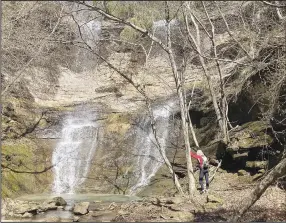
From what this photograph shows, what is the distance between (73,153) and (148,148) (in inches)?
139

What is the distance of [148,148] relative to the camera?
19.2 metres

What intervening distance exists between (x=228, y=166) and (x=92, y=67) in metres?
17.6

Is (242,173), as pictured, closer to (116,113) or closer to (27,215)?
(27,215)

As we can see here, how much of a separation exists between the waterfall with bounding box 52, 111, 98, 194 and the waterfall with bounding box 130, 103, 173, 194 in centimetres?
223

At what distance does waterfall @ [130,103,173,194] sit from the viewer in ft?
56.6

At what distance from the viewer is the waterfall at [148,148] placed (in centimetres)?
1725

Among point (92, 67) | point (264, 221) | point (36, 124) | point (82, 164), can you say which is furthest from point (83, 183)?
point (92, 67)

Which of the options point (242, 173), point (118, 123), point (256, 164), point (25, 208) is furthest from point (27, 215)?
point (118, 123)

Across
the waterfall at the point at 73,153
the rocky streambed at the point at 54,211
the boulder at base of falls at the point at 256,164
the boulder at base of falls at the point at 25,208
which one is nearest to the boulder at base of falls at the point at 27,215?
the rocky streambed at the point at 54,211

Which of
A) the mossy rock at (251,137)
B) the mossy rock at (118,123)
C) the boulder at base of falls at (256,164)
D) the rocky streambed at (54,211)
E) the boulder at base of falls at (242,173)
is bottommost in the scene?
the rocky streambed at (54,211)

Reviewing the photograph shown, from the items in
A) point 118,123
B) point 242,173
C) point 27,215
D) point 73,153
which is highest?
point 118,123

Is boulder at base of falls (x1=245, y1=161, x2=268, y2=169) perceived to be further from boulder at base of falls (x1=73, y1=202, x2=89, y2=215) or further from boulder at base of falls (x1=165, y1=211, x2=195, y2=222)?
boulder at base of falls (x1=73, y1=202, x2=89, y2=215)

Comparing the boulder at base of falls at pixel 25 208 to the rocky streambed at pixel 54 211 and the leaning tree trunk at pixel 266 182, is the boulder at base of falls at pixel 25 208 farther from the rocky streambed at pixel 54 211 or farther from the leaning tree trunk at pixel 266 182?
the leaning tree trunk at pixel 266 182

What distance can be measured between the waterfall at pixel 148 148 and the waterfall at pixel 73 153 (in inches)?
87.7
